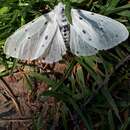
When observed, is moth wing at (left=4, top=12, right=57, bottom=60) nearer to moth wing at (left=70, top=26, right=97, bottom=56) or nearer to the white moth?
the white moth

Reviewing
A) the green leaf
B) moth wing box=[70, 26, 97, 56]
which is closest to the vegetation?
the green leaf

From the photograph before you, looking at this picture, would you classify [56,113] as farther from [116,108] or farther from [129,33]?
[129,33]

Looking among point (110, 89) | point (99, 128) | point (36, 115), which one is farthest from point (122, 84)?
point (36, 115)

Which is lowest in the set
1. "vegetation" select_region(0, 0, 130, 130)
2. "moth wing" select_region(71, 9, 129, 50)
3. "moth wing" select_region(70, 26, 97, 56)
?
"vegetation" select_region(0, 0, 130, 130)

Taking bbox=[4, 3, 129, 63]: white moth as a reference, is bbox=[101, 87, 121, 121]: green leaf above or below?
below

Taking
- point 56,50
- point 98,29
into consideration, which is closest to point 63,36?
point 56,50

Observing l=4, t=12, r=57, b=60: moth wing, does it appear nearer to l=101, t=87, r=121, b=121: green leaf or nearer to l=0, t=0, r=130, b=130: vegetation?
l=0, t=0, r=130, b=130: vegetation

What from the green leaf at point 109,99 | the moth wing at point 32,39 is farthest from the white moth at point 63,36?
the green leaf at point 109,99
